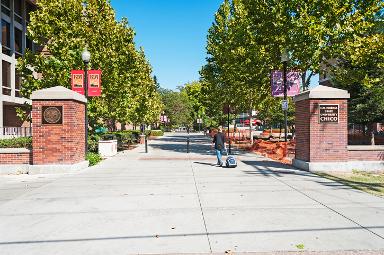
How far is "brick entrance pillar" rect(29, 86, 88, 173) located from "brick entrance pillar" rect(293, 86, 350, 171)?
958 cm

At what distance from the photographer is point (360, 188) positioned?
10680 millimetres

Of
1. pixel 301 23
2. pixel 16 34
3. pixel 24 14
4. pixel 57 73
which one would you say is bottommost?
pixel 57 73

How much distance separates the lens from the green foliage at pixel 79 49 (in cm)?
2061

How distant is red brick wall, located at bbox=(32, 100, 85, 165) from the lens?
14.2m

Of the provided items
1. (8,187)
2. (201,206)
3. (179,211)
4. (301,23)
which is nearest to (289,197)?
(201,206)

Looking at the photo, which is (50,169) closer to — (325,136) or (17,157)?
(17,157)

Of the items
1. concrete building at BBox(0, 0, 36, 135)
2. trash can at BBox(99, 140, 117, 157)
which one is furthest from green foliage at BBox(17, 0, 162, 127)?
concrete building at BBox(0, 0, 36, 135)

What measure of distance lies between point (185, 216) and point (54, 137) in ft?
28.3

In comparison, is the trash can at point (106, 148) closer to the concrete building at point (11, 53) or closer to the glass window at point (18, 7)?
the concrete building at point (11, 53)

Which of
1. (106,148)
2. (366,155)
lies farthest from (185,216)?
(106,148)

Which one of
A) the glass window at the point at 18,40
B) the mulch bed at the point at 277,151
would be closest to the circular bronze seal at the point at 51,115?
the mulch bed at the point at 277,151

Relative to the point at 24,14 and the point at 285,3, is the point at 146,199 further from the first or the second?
the point at 24,14

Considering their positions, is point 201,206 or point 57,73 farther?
point 57,73

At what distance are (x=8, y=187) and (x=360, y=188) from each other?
10809 millimetres
